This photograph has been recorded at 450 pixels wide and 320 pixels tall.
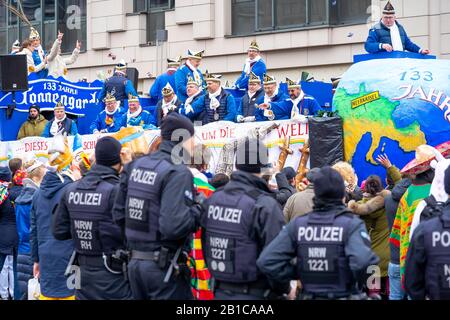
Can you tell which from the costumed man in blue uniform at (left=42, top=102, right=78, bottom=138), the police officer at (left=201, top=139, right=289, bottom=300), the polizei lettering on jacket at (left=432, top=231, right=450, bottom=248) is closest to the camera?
the polizei lettering on jacket at (left=432, top=231, right=450, bottom=248)

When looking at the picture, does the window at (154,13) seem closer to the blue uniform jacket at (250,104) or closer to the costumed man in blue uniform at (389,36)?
the blue uniform jacket at (250,104)

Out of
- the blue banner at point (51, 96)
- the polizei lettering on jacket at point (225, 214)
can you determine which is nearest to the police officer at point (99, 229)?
the polizei lettering on jacket at point (225, 214)

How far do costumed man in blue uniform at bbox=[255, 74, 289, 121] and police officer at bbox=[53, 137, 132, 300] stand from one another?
21.7 ft

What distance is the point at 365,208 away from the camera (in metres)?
10.4

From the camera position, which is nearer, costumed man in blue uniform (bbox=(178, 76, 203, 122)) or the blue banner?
costumed man in blue uniform (bbox=(178, 76, 203, 122))

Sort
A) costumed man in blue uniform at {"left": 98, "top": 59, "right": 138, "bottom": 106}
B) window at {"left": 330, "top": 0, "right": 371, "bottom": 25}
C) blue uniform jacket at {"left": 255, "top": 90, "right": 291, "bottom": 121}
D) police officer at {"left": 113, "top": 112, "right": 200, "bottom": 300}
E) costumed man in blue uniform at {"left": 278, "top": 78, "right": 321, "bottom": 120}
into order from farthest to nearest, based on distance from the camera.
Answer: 1. window at {"left": 330, "top": 0, "right": 371, "bottom": 25}
2. costumed man in blue uniform at {"left": 98, "top": 59, "right": 138, "bottom": 106}
3. blue uniform jacket at {"left": 255, "top": 90, "right": 291, "bottom": 121}
4. costumed man in blue uniform at {"left": 278, "top": 78, "right": 321, "bottom": 120}
5. police officer at {"left": 113, "top": 112, "right": 200, "bottom": 300}

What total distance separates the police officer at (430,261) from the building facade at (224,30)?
1633 centimetres

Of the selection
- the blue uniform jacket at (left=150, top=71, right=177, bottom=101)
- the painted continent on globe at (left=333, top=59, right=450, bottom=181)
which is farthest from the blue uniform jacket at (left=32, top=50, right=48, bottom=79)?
the painted continent on globe at (left=333, top=59, right=450, bottom=181)

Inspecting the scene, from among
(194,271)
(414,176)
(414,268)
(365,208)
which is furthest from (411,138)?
(414,268)

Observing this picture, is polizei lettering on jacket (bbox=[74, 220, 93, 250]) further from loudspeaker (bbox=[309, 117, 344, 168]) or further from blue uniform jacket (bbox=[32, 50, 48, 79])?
blue uniform jacket (bbox=[32, 50, 48, 79])

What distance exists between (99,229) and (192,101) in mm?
8082

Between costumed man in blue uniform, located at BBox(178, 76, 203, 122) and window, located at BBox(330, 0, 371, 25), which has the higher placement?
window, located at BBox(330, 0, 371, 25)

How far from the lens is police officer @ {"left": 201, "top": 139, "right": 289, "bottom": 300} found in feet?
25.0
